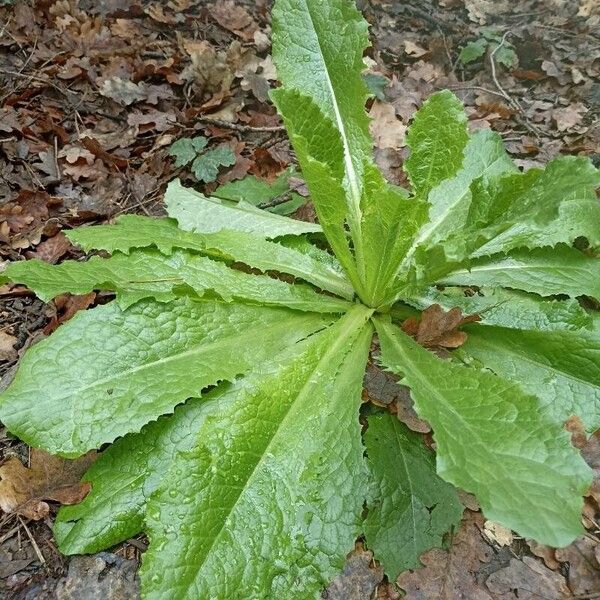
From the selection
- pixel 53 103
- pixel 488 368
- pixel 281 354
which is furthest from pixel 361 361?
pixel 53 103

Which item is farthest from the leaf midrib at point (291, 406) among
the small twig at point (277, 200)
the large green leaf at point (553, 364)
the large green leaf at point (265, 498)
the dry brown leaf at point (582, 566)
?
the dry brown leaf at point (582, 566)

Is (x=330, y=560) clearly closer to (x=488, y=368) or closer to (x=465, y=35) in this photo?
(x=488, y=368)

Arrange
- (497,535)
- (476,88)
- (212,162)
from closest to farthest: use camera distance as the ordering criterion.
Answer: (497,535), (212,162), (476,88)

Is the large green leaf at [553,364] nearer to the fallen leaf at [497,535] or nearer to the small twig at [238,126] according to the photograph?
the fallen leaf at [497,535]

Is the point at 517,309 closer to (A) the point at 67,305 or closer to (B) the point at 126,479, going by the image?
(B) the point at 126,479

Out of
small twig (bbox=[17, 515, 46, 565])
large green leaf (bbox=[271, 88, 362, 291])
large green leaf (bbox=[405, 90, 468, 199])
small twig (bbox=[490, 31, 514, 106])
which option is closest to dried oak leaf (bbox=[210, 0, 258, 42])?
small twig (bbox=[490, 31, 514, 106])

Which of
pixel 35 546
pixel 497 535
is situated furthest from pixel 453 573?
pixel 35 546
